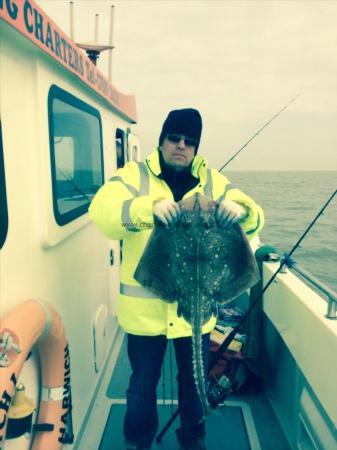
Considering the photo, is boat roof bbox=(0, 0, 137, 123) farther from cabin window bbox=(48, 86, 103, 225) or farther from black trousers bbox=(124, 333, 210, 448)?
black trousers bbox=(124, 333, 210, 448)

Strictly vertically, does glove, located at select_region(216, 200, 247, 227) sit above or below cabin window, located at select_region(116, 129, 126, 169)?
below

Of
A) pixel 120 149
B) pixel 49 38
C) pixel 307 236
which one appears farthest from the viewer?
pixel 307 236

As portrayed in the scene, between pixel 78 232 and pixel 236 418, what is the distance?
2.05 meters

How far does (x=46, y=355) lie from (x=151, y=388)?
71 centimetres

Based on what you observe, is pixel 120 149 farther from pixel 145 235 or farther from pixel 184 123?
pixel 145 235

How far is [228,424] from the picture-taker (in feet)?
10.4

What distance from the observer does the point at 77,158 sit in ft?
10.2

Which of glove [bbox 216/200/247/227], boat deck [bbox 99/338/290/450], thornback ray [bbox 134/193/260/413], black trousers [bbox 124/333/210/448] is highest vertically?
glove [bbox 216/200/247/227]

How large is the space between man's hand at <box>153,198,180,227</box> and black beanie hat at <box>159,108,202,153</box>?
0.71m

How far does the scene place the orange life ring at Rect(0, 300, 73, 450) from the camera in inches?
64.8

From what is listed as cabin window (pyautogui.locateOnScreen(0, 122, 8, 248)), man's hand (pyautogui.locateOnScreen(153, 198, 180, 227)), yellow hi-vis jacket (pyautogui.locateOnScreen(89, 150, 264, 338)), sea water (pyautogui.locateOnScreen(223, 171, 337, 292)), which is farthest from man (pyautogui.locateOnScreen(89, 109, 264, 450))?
sea water (pyautogui.locateOnScreen(223, 171, 337, 292))

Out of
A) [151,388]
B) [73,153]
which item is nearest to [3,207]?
[73,153]

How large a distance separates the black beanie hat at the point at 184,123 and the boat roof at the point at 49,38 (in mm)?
751

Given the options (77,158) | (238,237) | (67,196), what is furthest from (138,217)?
(77,158)
